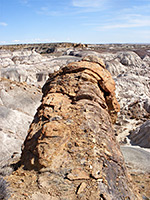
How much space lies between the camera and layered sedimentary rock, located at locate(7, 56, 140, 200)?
9.48ft

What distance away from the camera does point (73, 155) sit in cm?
337

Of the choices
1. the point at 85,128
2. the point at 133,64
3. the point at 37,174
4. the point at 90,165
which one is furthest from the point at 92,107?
the point at 133,64

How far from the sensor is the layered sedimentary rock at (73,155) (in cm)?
289

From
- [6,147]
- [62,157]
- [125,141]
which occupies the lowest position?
[125,141]

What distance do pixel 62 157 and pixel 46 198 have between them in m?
0.78

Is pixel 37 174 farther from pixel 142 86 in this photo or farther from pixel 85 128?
pixel 142 86

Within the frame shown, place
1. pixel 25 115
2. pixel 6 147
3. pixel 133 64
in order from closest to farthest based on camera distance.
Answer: pixel 6 147 → pixel 25 115 → pixel 133 64

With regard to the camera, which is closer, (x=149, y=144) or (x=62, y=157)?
(x=62, y=157)

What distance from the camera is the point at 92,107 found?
4754 mm

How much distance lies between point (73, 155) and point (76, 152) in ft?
0.26

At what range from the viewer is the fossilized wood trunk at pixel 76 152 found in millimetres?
2933

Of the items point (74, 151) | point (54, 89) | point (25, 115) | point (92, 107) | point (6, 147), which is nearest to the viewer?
point (74, 151)

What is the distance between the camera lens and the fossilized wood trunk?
9.62 ft

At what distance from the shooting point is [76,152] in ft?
11.2
